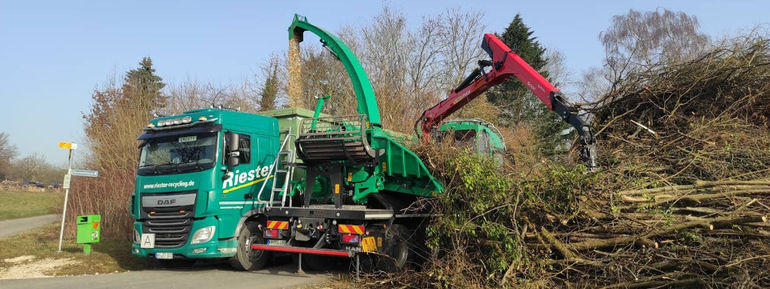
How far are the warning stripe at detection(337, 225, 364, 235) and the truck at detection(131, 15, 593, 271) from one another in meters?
0.02

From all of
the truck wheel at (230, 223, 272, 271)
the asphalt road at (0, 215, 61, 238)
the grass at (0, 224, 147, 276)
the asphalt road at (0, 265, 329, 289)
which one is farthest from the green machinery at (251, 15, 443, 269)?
the asphalt road at (0, 215, 61, 238)

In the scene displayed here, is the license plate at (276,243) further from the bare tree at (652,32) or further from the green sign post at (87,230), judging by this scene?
the bare tree at (652,32)

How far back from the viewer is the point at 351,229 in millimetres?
Answer: 8359

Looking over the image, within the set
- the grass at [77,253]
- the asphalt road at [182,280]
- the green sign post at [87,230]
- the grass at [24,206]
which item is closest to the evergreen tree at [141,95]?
the grass at [24,206]

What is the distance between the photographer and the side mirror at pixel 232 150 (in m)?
9.10

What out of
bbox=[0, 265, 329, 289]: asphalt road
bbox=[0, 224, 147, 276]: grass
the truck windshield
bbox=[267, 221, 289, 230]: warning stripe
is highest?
the truck windshield

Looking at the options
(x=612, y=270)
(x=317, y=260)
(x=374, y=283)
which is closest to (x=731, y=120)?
(x=612, y=270)

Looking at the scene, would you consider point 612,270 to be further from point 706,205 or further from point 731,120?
point 731,120

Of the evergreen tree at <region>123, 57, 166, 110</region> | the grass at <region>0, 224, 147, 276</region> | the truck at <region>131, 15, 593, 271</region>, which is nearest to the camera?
the truck at <region>131, 15, 593, 271</region>

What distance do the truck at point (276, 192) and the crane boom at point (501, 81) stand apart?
0.12m

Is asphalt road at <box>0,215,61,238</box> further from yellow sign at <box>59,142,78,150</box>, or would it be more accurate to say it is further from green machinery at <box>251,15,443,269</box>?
green machinery at <box>251,15,443,269</box>

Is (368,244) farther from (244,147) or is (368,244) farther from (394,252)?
(244,147)

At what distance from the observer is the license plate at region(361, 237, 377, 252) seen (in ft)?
27.0

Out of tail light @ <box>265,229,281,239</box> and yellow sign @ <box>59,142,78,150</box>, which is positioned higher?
yellow sign @ <box>59,142,78,150</box>
